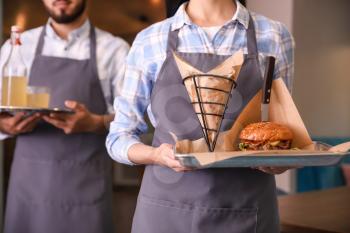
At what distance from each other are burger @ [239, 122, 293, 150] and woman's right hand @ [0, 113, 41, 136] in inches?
32.3

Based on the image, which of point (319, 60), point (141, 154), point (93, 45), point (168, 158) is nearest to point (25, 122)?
point (93, 45)

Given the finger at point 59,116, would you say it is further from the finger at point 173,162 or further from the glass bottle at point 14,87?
the finger at point 173,162

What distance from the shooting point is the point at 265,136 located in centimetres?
120

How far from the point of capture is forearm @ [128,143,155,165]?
1.23 meters

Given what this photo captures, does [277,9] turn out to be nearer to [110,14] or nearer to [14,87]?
[110,14]

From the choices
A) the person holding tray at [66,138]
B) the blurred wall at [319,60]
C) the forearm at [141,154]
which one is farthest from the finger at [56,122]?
the blurred wall at [319,60]

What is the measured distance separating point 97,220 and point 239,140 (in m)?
0.88

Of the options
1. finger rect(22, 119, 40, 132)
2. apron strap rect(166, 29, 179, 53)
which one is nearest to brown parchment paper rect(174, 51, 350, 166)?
apron strap rect(166, 29, 179, 53)

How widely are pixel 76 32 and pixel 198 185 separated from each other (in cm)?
101

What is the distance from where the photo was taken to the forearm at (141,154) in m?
1.23

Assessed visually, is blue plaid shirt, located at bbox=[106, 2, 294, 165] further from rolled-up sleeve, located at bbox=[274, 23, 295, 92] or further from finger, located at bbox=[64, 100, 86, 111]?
finger, located at bbox=[64, 100, 86, 111]

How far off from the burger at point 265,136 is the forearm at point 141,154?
0.67 feet

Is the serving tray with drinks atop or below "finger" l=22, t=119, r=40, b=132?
atop

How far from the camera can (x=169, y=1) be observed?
63.7 inches
